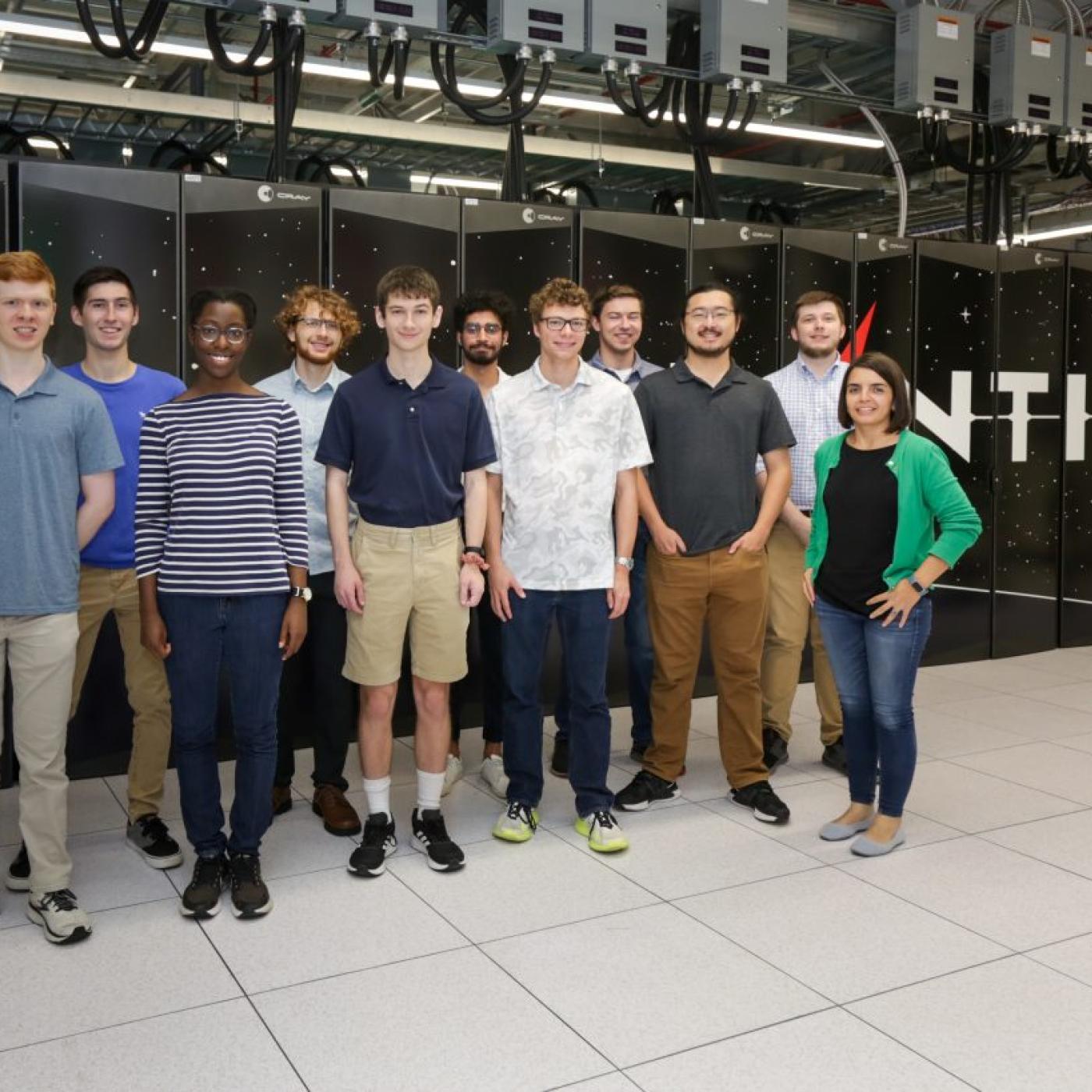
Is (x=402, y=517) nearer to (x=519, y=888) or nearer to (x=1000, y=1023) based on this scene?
(x=519, y=888)

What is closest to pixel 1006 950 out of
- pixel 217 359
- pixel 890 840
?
pixel 890 840

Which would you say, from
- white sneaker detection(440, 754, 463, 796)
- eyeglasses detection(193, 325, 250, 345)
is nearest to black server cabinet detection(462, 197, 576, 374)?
white sneaker detection(440, 754, 463, 796)

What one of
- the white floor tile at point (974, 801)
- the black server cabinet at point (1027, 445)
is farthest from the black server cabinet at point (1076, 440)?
the white floor tile at point (974, 801)

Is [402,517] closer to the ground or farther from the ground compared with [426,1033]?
farther from the ground

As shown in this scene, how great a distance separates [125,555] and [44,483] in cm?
46

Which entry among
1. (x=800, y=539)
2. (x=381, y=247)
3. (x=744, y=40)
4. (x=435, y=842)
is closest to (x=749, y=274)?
(x=744, y=40)

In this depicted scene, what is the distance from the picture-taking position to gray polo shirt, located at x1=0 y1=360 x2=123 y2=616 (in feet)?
8.33

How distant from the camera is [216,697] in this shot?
2.72m

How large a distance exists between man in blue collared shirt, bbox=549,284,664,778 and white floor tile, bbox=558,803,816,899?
0.50m

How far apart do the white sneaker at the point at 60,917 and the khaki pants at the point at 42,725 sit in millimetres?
23

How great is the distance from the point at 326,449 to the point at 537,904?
1283 mm

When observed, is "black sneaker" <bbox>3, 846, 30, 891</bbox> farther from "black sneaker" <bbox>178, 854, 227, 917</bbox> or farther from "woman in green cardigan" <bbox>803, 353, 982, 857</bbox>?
"woman in green cardigan" <bbox>803, 353, 982, 857</bbox>

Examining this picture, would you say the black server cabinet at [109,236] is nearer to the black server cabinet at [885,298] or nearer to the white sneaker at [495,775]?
Answer: the white sneaker at [495,775]

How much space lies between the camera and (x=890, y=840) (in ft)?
10.4
